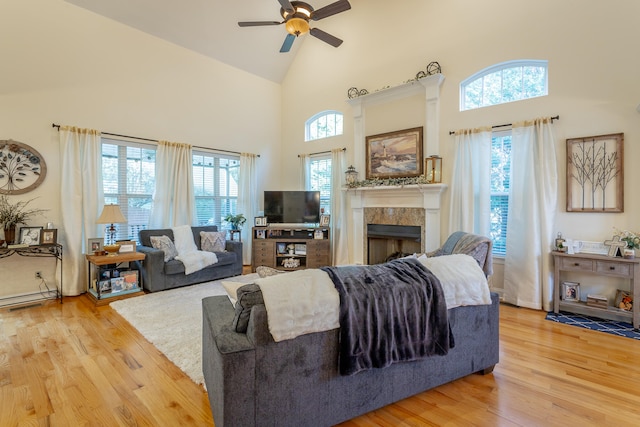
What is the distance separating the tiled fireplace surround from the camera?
4.84 m

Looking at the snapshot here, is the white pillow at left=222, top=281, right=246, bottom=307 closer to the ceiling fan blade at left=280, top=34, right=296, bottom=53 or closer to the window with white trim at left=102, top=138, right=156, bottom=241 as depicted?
the ceiling fan blade at left=280, top=34, right=296, bottom=53

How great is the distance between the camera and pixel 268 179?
714 cm

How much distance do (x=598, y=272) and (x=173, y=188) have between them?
20.5 ft

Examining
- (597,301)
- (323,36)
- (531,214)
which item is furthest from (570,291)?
(323,36)

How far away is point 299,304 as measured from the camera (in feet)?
5.24

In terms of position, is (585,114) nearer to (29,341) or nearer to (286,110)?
(286,110)

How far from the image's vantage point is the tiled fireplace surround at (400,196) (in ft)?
15.9

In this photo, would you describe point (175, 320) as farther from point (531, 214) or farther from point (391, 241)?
point (531, 214)

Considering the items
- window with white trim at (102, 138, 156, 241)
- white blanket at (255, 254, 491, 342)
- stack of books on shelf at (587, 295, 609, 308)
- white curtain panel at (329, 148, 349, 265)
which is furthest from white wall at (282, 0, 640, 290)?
white blanket at (255, 254, 491, 342)

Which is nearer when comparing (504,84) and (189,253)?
(504,84)

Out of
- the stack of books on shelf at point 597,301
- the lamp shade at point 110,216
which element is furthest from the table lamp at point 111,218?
the stack of books on shelf at point 597,301

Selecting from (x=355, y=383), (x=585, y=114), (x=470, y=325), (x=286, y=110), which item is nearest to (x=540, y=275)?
(x=585, y=114)

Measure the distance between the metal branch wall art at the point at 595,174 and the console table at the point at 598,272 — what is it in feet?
2.04

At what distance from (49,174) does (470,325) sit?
555 cm
